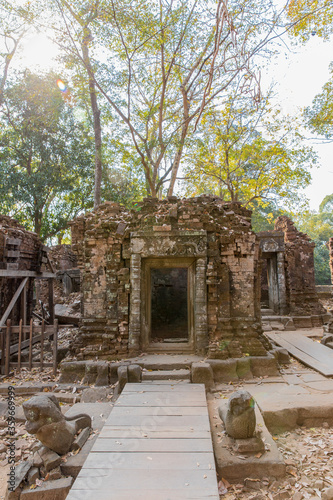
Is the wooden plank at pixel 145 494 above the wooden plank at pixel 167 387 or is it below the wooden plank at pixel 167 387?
below

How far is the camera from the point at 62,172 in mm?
16953

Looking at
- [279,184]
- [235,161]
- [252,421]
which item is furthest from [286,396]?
[235,161]

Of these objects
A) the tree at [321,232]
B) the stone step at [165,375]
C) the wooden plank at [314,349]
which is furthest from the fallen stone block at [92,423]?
the tree at [321,232]

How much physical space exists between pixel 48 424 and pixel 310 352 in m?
6.27

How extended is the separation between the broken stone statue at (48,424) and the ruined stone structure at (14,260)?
15.5 feet

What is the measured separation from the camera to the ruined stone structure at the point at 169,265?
20.0 ft

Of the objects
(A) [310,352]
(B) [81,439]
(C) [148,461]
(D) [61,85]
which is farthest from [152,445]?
(D) [61,85]

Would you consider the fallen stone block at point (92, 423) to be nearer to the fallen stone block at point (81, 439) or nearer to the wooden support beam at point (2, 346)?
the fallen stone block at point (81, 439)

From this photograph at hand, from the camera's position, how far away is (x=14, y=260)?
26.8 ft

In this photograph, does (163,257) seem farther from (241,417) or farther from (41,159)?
(41,159)

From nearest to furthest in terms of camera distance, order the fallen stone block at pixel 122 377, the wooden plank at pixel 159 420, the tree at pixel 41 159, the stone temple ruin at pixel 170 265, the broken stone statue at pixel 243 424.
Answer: the broken stone statue at pixel 243 424 < the wooden plank at pixel 159 420 < the fallen stone block at pixel 122 377 < the stone temple ruin at pixel 170 265 < the tree at pixel 41 159

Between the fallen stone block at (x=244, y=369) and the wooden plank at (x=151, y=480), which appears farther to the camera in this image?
the fallen stone block at (x=244, y=369)

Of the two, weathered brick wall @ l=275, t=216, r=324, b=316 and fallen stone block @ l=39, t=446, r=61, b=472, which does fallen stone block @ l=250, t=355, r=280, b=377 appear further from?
weathered brick wall @ l=275, t=216, r=324, b=316

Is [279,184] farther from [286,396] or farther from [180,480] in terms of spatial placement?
[180,480]
